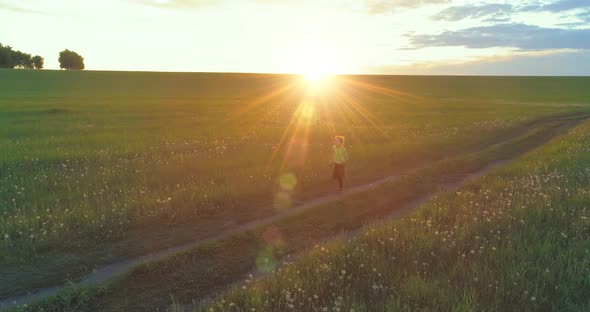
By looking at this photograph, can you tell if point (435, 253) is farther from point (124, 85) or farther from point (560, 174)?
point (124, 85)

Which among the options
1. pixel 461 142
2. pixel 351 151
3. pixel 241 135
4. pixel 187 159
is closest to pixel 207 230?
pixel 187 159

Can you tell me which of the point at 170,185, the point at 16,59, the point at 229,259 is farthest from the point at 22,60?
the point at 229,259

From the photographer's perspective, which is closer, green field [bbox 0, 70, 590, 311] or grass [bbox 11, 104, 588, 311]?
grass [bbox 11, 104, 588, 311]

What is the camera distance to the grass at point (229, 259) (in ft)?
A: 20.8

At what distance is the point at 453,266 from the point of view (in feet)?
21.0

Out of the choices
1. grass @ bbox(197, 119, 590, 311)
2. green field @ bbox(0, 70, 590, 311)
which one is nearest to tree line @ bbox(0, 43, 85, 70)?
green field @ bbox(0, 70, 590, 311)

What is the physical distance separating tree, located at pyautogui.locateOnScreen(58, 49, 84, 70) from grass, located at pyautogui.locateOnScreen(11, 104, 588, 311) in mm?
155232

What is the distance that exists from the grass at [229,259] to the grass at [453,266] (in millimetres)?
897

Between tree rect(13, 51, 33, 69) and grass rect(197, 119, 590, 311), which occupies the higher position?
tree rect(13, 51, 33, 69)

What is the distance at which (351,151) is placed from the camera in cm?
1906

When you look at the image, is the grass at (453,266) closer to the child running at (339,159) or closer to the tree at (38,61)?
the child running at (339,159)

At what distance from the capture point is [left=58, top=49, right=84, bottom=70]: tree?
135125 mm

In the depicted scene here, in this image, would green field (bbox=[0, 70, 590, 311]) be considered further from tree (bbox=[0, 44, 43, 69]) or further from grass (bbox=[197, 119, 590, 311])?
tree (bbox=[0, 44, 43, 69])

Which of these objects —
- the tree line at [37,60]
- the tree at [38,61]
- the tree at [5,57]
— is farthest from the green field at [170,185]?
the tree at [38,61]
